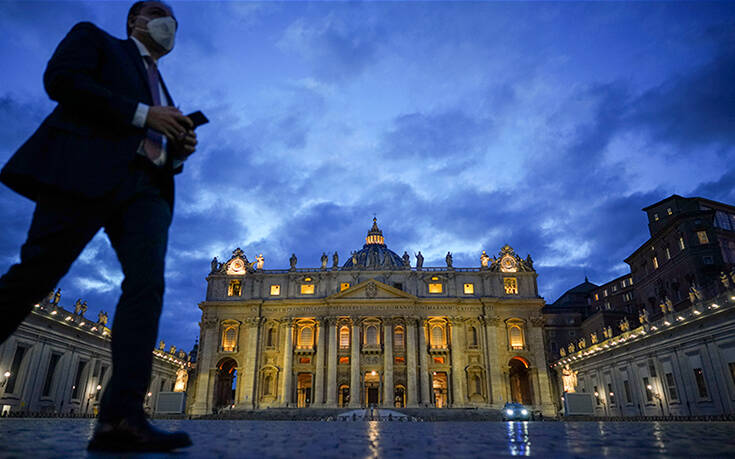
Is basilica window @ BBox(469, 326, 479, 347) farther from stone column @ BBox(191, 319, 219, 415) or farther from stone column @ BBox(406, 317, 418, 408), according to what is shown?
stone column @ BBox(191, 319, 219, 415)

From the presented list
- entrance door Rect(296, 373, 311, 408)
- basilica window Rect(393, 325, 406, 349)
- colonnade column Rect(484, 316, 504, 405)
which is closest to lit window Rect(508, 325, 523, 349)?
colonnade column Rect(484, 316, 504, 405)

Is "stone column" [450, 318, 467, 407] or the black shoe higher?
"stone column" [450, 318, 467, 407]

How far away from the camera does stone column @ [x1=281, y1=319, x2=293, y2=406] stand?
180ft

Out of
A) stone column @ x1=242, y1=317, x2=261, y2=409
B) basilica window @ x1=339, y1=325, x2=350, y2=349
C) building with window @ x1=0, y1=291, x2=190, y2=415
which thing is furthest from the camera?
basilica window @ x1=339, y1=325, x2=350, y2=349

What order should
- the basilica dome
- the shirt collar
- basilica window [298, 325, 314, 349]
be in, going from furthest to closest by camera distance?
the basilica dome < basilica window [298, 325, 314, 349] < the shirt collar

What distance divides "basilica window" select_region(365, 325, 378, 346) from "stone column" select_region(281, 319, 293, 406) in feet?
31.3

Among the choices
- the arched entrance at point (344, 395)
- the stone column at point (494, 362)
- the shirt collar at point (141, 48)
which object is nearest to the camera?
the shirt collar at point (141, 48)

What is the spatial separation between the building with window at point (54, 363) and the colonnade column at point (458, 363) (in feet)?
121

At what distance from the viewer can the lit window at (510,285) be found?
6038cm

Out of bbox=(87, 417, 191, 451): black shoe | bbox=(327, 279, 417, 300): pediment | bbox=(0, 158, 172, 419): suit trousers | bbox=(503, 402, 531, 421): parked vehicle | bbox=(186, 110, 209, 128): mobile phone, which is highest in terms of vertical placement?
bbox=(327, 279, 417, 300): pediment

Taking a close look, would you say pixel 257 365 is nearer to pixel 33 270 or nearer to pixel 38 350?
pixel 38 350

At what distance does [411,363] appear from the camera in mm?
55406

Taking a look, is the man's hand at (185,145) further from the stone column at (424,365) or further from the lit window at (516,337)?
the lit window at (516,337)

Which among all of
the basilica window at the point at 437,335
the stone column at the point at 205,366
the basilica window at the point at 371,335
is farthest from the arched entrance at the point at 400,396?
the stone column at the point at 205,366
